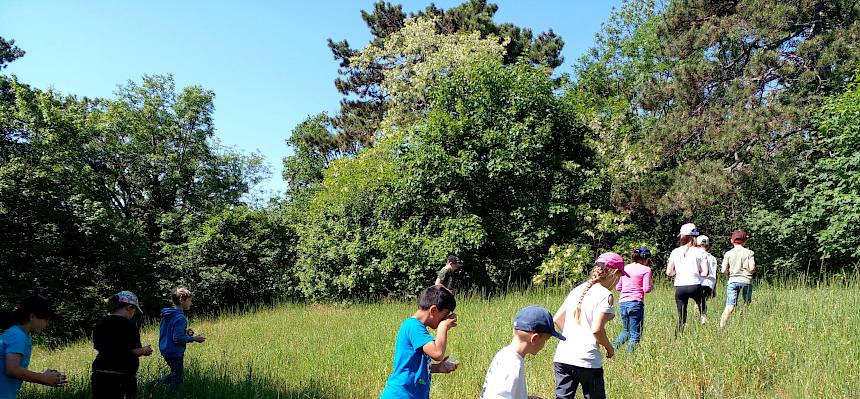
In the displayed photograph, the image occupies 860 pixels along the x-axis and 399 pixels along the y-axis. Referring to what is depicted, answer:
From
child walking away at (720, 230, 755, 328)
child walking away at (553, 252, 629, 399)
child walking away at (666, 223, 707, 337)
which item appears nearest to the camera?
child walking away at (553, 252, 629, 399)

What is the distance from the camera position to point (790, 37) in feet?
A: 55.8

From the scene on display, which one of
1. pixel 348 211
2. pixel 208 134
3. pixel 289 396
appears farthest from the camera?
pixel 208 134

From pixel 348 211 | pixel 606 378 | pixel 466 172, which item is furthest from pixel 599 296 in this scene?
pixel 348 211

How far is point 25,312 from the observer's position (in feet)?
14.0

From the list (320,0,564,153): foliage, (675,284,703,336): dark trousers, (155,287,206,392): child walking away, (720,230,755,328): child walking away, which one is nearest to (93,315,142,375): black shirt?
(155,287,206,392): child walking away

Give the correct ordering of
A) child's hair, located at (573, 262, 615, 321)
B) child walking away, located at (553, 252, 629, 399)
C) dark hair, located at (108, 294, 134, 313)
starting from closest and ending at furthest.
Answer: child walking away, located at (553, 252, 629, 399), child's hair, located at (573, 262, 615, 321), dark hair, located at (108, 294, 134, 313)

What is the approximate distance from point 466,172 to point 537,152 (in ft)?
7.84

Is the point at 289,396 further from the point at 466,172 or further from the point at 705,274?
the point at 466,172

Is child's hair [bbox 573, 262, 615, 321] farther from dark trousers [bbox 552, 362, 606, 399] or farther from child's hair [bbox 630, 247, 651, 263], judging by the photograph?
child's hair [bbox 630, 247, 651, 263]

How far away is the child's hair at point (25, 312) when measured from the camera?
4.25 metres

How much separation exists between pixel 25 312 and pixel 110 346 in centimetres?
83

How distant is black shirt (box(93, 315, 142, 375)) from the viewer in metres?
4.91

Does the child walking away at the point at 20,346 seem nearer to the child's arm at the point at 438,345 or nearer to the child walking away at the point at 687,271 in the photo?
the child's arm at the point at 438,345

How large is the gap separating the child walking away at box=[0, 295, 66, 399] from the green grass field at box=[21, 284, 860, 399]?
2506 millimetres
